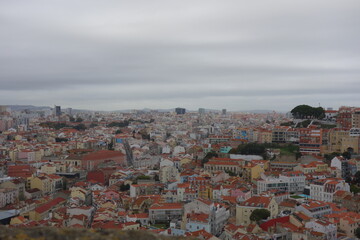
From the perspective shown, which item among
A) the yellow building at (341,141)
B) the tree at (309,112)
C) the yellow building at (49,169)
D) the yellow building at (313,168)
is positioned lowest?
the yellow building at (49,169)

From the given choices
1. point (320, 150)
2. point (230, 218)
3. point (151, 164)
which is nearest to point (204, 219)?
point (230, 218)

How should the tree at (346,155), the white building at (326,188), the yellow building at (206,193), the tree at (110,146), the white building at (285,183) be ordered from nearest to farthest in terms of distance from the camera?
the white building at (326,188), the yellow building at (206,193), the white building at (285,183), the tree at (346,155), the tree at (110,146)

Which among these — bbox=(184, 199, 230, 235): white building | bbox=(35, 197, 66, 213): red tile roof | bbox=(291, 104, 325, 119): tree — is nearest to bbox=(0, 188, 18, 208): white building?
bbox=(35, 197, 66, 213): red tile roof

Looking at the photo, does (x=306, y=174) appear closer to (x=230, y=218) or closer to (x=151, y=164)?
(x=230, y=218)

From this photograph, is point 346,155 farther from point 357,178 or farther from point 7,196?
point 7,196

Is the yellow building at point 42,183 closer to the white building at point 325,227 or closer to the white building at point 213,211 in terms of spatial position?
the white building at point 213,211

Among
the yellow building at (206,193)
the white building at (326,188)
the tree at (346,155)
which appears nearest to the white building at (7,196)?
the yellow building at (206,193)

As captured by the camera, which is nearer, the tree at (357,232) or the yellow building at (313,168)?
the tree at (357,232)

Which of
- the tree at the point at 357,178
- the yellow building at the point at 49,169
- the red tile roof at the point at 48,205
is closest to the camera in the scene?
the red tile roof at the point at 48,205
